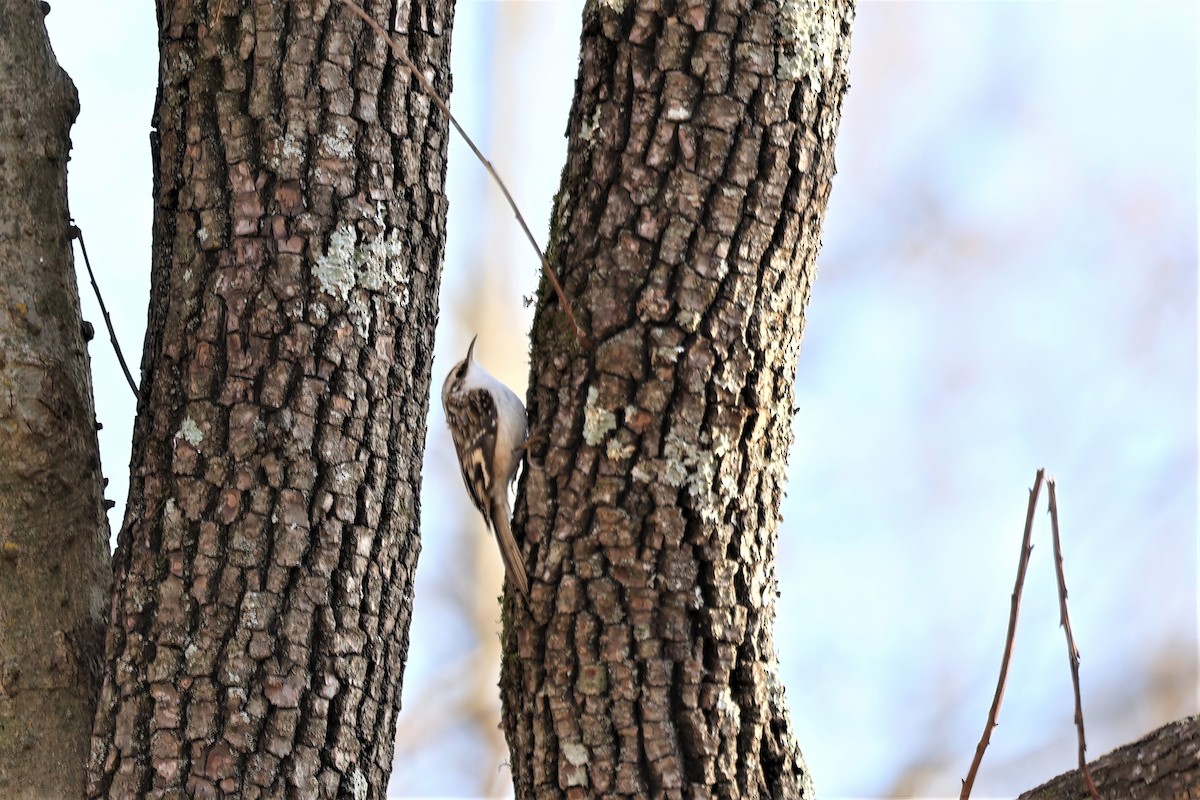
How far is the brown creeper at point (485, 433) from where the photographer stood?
120 inches

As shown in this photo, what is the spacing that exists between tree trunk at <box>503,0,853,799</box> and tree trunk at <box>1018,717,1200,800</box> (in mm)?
492

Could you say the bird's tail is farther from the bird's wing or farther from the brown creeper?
the bird's wing

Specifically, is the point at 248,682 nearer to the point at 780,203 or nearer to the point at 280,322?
the point at 280,322

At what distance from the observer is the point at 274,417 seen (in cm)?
238

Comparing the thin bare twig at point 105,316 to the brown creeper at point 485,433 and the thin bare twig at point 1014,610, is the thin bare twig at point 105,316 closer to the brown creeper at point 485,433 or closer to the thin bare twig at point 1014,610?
the brown creeper at point 485,433

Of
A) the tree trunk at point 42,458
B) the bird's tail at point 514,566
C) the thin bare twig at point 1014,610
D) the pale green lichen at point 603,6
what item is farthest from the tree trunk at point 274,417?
the thin bare twig at point 1014,610

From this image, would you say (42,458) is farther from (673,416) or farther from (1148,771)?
(1148,771)

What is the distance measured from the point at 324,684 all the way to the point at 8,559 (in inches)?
27.3

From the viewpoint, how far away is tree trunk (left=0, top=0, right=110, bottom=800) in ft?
7.79

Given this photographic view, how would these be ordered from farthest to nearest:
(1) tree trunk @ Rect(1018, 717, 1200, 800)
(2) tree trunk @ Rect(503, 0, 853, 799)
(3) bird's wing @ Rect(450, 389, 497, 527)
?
(3) bird's wing @ Rect(450, 389, 497, 527)
(2) tree trunk @ Rect(503, 0, 853, 799)
(1) tree trunk @ Rect(1018, 717, 1200, 800)

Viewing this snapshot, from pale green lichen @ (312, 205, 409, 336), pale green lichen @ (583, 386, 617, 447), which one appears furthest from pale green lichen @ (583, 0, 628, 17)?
pale green lichen @ (583, 386, 617, 447)

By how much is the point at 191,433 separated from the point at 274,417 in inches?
6.8

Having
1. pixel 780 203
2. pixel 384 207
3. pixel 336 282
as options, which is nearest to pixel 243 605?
pixel 336 282

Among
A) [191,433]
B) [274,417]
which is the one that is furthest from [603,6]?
[191,433]
